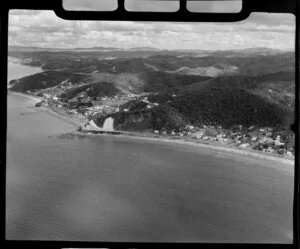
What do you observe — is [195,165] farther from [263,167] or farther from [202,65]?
[202,65]

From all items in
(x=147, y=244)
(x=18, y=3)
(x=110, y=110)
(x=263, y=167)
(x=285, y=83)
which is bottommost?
(x=263, y=167)

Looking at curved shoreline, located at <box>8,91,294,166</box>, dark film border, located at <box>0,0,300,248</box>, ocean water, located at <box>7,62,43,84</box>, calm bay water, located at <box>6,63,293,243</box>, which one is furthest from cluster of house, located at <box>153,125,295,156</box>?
dark film border, located at <box>0,0,300,248</box>

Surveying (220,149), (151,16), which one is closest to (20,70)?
(220,149)

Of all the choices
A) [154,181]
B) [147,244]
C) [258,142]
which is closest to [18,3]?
[147,244]

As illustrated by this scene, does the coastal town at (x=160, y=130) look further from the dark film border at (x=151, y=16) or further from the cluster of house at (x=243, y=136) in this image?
the dark film border at (x=151, y=16)

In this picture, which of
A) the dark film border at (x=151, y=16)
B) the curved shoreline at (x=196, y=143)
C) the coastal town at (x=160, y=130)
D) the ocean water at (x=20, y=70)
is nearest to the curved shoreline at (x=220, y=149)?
the curved shoreline at (x=196, y=143)

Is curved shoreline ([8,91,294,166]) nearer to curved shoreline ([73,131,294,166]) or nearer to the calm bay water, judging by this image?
curved shoreline ([73,131,294,166])
